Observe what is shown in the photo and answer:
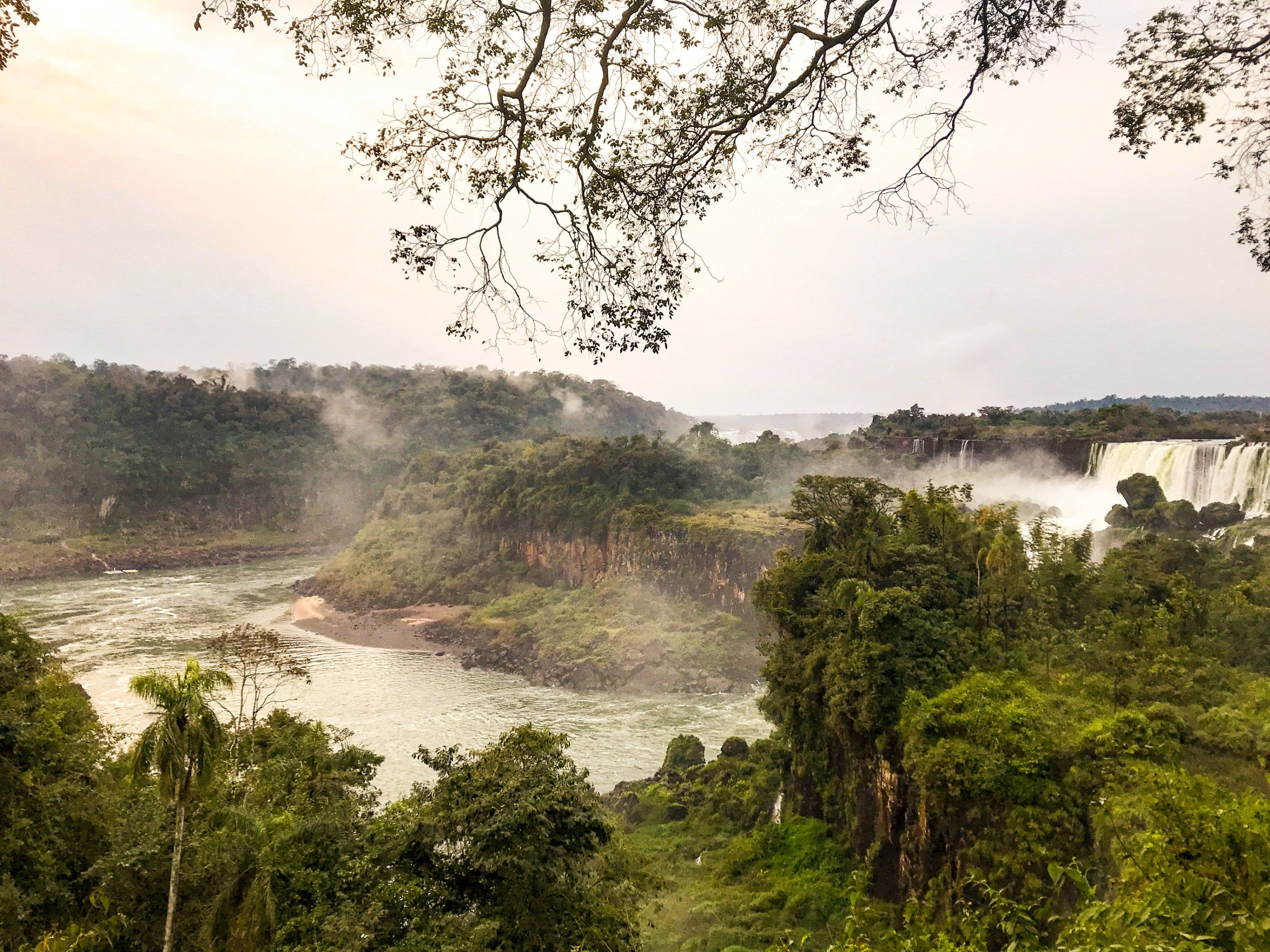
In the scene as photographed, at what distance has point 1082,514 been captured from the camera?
2920cm

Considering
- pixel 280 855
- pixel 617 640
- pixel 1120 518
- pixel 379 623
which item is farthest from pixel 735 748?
pixel 379 623

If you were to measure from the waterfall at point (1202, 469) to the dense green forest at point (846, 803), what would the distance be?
3.49 metres

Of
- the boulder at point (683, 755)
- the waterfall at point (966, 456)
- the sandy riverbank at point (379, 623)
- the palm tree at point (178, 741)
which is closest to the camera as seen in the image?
the palm tree at point (178, 741)

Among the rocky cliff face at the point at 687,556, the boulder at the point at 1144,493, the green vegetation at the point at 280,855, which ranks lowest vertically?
the rocky cliff face at the point at 687,556

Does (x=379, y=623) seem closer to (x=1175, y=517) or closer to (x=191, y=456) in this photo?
(x=1175, y=517)

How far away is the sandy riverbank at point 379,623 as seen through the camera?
41906 millimetres

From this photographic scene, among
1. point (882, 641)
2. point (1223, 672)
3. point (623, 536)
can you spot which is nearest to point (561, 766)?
point (882, 641)

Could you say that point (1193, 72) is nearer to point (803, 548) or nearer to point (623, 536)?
point (803, 548)

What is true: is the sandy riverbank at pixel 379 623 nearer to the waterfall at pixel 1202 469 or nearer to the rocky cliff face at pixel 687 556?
the rocky cliff face at pixel 687 556

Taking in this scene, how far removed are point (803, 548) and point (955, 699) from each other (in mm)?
7714

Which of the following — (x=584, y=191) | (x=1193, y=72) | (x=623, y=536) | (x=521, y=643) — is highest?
(x=1193, y=72)

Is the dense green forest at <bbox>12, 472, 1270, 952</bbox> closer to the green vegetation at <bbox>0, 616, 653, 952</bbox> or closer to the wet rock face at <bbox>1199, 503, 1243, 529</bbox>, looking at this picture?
the green vegetation at <bbox>0, 616, 653, 952</bbox>

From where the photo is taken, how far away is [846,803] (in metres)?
16.3

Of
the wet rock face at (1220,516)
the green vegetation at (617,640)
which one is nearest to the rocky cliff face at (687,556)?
the green vegetation at (617,640)
